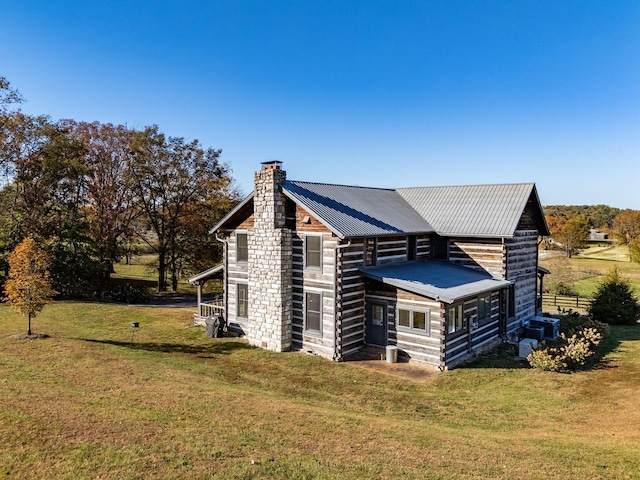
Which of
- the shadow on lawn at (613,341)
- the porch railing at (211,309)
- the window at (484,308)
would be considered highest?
the window at (484,308)

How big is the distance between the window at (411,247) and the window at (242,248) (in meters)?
8.88

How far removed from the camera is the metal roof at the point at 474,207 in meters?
24.4

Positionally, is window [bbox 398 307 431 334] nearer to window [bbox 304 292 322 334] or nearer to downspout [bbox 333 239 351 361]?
downspout [bbox 333 239 351 361]

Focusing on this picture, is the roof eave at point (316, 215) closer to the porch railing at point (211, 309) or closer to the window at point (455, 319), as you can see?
the window at point (455, 319)

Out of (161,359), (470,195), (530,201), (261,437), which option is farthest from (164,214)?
(261,437)

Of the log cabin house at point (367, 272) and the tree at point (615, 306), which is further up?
the log cabin house at point (367, 272)

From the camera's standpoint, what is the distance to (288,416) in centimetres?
1207

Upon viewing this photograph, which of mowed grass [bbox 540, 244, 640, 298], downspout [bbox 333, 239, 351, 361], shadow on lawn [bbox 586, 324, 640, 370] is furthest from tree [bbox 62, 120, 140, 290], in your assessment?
mowed grass [bbox 540, 244, 640, 298]

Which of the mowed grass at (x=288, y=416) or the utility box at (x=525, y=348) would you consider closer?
the mowed grass at (x=288, y=416)

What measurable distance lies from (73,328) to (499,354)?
22416 millimetres

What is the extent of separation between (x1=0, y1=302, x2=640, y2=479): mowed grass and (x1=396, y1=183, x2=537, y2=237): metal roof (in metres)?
7.07

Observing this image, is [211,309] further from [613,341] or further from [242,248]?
[613,341]

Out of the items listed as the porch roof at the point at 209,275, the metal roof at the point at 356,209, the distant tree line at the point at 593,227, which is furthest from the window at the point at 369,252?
the distant tree line at the point at 593,227

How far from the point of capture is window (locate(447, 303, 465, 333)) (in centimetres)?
1941
